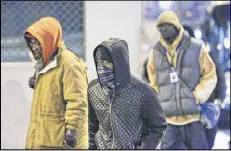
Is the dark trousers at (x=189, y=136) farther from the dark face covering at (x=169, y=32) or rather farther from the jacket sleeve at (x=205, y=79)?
the dark face covering at (x=169, y=32)

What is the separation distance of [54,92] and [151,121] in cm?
72

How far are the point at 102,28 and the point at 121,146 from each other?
1.83 meters

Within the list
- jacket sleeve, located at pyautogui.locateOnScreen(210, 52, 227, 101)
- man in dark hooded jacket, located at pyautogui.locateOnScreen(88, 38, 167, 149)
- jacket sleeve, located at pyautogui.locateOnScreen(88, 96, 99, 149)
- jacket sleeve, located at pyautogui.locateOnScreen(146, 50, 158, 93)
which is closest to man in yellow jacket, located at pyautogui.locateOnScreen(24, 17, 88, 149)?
jacket sleeve, located at pyautogui.locateOnScreen(88, 96, 99, 149)

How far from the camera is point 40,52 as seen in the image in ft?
9.77

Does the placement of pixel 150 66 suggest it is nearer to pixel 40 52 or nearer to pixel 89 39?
pixel 89 39

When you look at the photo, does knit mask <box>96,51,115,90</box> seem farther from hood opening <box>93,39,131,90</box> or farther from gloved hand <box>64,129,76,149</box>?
gloved hand <box>64,129,76,149</box>

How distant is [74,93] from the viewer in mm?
2891

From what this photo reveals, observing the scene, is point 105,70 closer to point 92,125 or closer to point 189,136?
point 92,125

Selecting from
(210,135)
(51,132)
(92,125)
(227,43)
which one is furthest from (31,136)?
(227,43)

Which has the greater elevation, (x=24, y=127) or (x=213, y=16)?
(x=213, y=16)

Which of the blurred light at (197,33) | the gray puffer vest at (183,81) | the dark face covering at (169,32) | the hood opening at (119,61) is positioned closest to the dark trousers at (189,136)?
the gray puffer vest at (183,81)

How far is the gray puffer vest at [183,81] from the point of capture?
359cm

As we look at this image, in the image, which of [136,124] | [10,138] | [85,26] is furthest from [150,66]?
[136,124]

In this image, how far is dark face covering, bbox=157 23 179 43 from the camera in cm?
357
